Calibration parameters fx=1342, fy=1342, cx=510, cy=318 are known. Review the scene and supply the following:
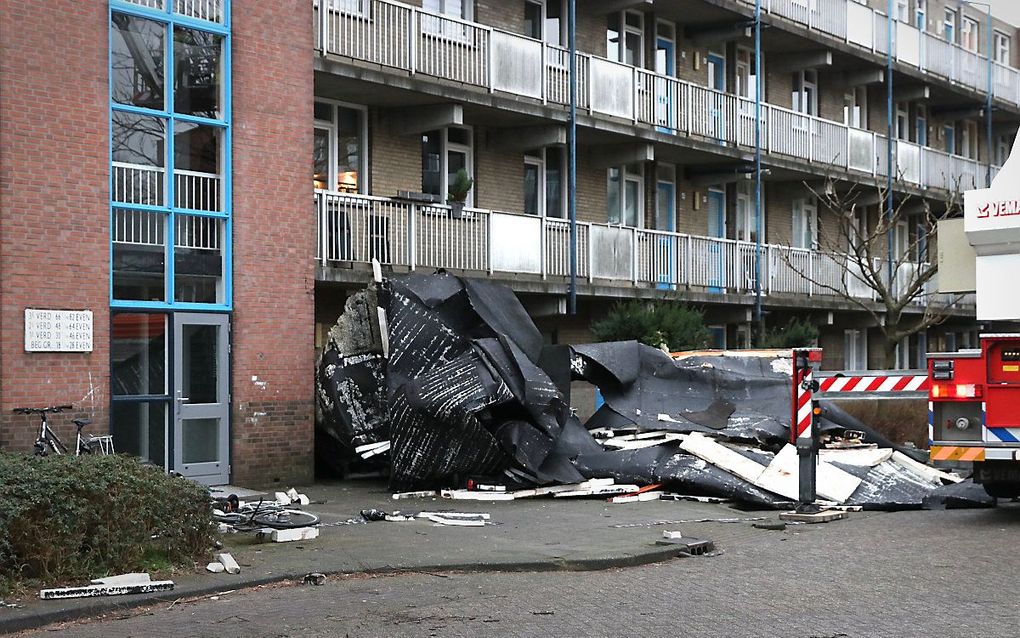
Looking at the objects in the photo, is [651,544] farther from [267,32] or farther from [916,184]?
[916,184]

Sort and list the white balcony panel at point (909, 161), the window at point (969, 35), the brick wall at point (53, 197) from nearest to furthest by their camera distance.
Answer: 1. the brick wall at point (53, 197)
2. the white balcony panel at point (909, 161)
3. the window at point (969, 35)

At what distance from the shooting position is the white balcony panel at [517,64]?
71.7 ft

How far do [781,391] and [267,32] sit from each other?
843 cm

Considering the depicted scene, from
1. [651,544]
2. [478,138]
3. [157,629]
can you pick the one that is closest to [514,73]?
→ [478,138]

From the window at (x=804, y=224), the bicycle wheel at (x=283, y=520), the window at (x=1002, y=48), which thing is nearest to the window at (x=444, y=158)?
the bicycle wheel at (x=283, y=520)

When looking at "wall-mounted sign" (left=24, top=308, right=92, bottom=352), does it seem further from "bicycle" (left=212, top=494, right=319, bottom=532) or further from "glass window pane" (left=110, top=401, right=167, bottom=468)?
"bicycle" (left=212, top=494, right=319, bottom=532)

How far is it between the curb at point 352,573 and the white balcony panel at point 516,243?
409 inches

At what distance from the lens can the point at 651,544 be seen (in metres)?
11.9

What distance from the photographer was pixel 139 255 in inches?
608

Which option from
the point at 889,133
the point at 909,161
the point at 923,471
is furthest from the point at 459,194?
the point at 909,161

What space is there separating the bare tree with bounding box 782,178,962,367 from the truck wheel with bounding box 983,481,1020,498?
12.1m

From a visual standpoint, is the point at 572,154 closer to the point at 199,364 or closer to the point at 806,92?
the point at 199,364

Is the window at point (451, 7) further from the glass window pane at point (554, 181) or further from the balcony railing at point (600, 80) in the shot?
the glass window pane at point (554, 181)

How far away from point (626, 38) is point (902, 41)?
10596 millimetres
